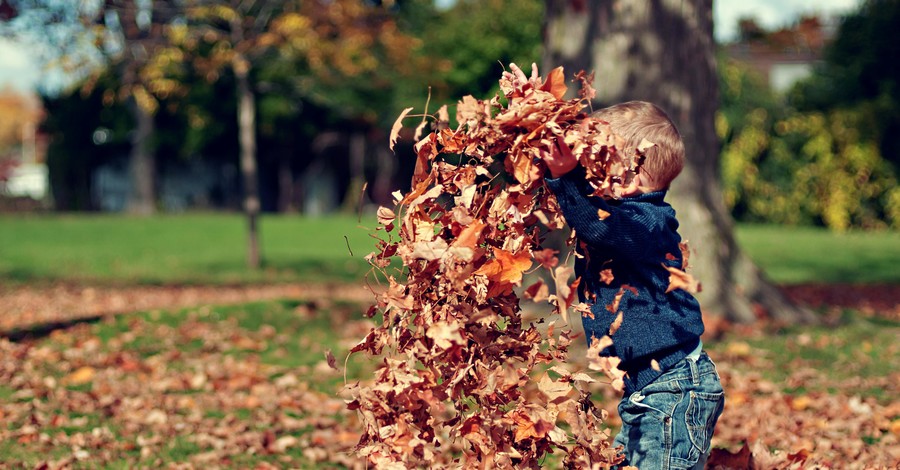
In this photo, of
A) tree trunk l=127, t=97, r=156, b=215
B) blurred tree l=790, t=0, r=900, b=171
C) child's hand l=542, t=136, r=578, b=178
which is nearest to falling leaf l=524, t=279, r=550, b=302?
child's hand l=542, t=136, r=578, b=178

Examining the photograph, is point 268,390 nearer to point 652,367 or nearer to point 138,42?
point 652,367

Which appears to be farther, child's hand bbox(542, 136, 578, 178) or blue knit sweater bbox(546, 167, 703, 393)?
blue knit sweater bbox(546, 167, 703, 393)

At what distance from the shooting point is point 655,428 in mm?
2760

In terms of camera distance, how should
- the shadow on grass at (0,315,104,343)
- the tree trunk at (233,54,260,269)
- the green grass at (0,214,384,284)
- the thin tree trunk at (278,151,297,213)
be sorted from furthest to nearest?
the thin tree trunk at (278,151,297,213) < the tree trunk at (233,54,260,269) < the green grass at (0,214,384,284) < the shadow on grass at (0,315,104,343)

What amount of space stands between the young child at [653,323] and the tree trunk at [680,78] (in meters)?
4.53

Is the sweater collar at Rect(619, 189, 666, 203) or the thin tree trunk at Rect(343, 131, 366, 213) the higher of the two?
the sweater collar at Rect(619, 189, 666, 203)

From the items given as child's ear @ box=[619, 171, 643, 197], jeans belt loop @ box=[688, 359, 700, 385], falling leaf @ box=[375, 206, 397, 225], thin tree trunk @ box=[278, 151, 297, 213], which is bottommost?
thin tree trunk @ box=[278, 151, 297, 213]

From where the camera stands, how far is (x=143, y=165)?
33.2 metres

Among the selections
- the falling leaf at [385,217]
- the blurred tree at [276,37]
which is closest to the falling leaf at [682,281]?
the falling leaf at [385,217]

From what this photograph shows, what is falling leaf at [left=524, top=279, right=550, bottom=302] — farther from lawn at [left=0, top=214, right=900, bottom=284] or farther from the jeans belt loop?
lawn at [left=0, top=214, right=900, bottom=284]

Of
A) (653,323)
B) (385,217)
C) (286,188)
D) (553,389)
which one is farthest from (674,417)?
(286,188)

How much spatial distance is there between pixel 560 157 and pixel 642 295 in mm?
553

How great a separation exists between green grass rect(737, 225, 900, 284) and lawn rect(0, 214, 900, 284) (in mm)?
17

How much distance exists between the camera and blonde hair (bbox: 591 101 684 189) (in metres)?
2.79
